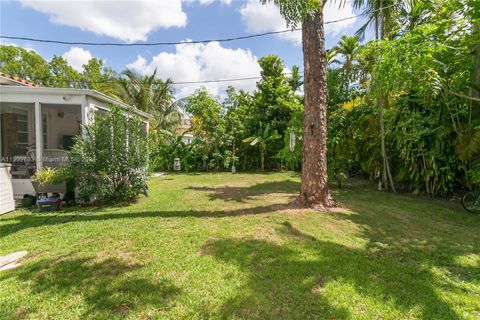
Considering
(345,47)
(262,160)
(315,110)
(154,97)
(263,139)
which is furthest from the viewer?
(154,97)

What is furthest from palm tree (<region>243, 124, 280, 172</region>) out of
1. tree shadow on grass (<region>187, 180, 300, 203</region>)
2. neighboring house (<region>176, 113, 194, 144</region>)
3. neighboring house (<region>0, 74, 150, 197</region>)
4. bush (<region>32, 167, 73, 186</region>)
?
bush (<region>32, 167, 73, 186</region>)

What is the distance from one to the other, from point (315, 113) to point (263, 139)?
8.86 metres

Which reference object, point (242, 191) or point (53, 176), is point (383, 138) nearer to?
point (242, 191)

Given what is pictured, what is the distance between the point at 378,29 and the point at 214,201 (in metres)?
8.96

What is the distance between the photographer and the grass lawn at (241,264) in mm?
2449

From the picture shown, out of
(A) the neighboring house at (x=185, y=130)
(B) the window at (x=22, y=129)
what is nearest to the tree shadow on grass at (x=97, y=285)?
(B) the window at (x=22, y=129)

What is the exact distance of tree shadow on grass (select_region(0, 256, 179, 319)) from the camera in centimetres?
246

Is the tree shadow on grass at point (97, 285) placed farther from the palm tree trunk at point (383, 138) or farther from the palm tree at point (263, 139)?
the palm tree at point (263, 139)

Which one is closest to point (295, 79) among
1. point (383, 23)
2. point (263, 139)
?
point (263, 139)

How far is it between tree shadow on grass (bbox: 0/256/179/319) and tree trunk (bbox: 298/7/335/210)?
13.7 ft

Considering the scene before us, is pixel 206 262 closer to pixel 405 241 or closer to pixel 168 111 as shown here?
pixel 405 241

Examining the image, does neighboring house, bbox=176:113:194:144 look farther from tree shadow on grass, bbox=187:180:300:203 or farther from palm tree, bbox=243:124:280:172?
tree shadow on grass, bbox=187:180:300:203

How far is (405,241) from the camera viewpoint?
4238 mm

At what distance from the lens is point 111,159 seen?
6336 mm
